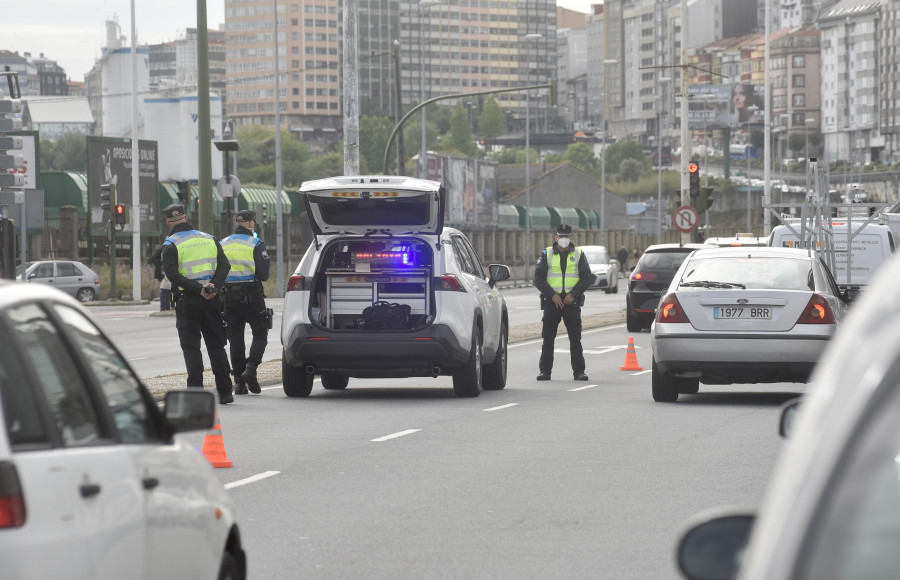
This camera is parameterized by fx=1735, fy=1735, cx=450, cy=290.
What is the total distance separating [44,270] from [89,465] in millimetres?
46974

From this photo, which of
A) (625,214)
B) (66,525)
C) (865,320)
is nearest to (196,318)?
(66,525)

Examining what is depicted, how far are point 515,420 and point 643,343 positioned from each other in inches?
571

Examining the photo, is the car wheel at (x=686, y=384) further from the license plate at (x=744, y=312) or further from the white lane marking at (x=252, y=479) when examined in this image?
the white lane marking at (x=252, y=479)

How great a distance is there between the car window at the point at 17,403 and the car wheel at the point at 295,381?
13.5 m

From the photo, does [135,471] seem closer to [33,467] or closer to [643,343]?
[33,467]

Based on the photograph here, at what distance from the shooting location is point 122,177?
2362 inches

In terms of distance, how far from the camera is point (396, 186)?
1697 cm

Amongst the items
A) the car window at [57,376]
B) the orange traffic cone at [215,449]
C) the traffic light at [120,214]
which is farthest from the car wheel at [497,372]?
the traffic light at [120,214]

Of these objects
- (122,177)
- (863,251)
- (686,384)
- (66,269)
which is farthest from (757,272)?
(122,177)

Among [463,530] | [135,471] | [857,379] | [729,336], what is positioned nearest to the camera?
[857,379]

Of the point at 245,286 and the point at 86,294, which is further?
the point at 86,294

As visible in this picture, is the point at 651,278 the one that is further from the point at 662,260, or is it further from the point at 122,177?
the point at 122,177

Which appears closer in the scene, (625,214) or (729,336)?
(729,336)

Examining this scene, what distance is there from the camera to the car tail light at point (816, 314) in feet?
53.0
